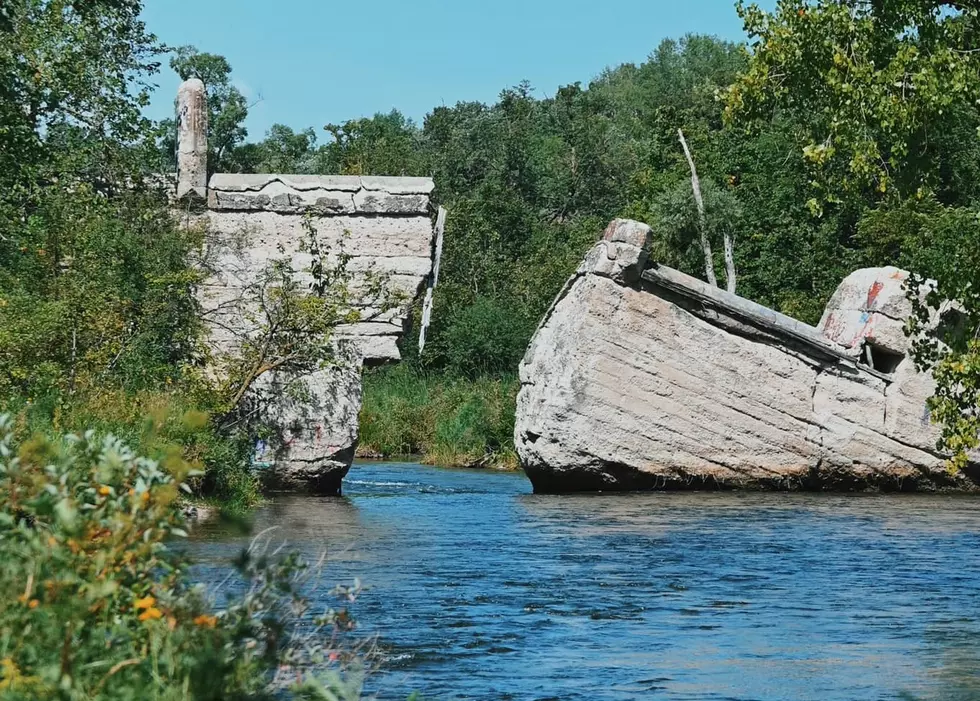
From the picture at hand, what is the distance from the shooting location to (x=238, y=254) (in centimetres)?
1711

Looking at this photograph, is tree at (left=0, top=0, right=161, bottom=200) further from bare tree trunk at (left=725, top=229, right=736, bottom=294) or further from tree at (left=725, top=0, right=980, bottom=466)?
bare tree trunk at (left=725, top=229, right=736, bottom=294)

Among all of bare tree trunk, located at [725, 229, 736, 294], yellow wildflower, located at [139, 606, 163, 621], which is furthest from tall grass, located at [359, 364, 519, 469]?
yellow wildflower, located at [139, 606, 163, 621]

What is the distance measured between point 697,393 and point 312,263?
5.34 metres

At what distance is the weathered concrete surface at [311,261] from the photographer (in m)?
16.8

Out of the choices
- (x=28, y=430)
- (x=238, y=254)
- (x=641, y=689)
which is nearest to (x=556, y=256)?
(x=238, y=254)

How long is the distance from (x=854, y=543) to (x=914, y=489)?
6.54 m

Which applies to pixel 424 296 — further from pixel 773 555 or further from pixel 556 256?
pixel 556 256

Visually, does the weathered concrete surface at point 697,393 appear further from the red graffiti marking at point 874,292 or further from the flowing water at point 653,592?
the flowing water at point 653,592

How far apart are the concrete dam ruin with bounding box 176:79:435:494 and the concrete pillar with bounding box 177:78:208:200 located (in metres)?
0.02

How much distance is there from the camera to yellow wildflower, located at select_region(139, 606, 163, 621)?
167 inches

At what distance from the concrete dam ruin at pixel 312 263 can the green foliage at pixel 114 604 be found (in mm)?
11852

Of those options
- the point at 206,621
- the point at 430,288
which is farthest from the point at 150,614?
the point at 430,288

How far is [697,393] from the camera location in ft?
63.3

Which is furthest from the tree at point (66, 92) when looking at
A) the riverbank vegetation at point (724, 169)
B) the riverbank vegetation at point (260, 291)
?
the riverbank vegetation at point (724, 169)
